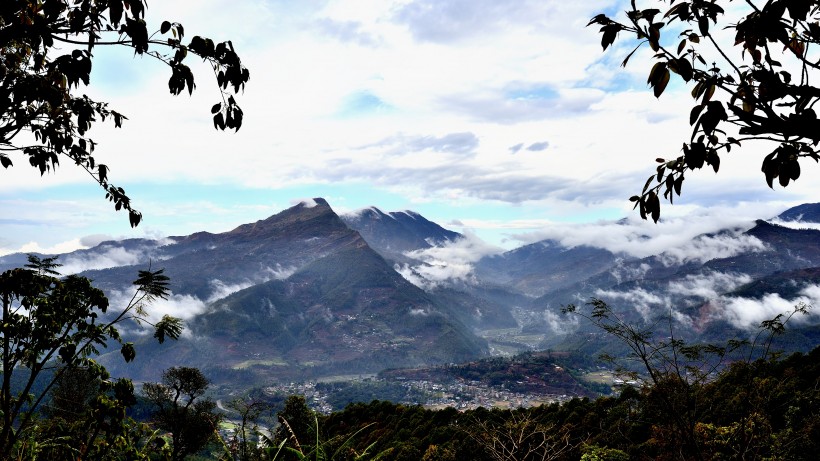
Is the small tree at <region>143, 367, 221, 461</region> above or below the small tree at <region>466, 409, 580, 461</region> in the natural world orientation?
below

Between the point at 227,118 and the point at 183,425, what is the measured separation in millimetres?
37766

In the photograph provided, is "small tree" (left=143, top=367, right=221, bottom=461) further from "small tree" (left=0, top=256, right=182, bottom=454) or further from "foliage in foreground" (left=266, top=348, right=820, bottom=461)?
"small tree" (left=0, top=256, right=182, bottom=454)

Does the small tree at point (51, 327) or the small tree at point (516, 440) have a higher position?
the small tree at point (51, 327)

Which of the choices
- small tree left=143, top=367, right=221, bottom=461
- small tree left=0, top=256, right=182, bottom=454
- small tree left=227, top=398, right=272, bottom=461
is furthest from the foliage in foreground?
small tree left=143, top=367, right=221, bottom=461

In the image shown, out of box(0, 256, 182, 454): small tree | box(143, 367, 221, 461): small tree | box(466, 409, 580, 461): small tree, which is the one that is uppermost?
box(0, 256, 182, 454): small tree

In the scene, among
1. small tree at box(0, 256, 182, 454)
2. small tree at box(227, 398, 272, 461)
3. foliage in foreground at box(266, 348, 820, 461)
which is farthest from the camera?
foliage in foreground at box(266, 348, 820, 461)

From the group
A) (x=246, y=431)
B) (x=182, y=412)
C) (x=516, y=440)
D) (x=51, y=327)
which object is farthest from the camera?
(x=182, y=412)

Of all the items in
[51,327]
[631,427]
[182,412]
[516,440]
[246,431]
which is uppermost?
[51,327]

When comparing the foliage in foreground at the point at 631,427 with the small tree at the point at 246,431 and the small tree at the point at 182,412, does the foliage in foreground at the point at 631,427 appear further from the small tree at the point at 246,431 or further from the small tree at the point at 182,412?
the small tree at the point at 182,412

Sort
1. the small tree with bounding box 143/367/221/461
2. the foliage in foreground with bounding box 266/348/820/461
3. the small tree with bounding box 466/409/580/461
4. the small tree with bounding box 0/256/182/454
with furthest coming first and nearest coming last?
the small tree with bounding box 143/367/221/461, the foliage in foreground with bounding box 266/348/820/461, the small tree with bounding box 466/409/580/461, the small tree with bounding box 0/256/182/454

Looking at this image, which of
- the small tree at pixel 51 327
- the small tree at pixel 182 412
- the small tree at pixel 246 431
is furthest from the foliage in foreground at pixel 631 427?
the small tree at pixel 182 412

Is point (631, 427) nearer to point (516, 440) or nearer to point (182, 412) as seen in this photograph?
point (516, 440)

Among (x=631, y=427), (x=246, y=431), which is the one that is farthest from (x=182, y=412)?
(x=631, y=427)

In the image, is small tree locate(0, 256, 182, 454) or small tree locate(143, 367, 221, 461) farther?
small tree locate(143, 367, 221, 461)
